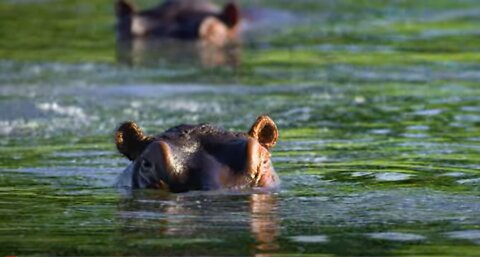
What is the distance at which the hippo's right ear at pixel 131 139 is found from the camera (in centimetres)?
834

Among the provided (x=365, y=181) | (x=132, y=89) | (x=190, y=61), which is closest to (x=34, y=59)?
(x=190, y=61)

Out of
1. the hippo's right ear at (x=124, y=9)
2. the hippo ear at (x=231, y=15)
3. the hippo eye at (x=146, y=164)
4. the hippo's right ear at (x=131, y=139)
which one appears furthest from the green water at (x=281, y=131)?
the hippo's right ear at (x=124, y=9)

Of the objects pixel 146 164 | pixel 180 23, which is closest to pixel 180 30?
pixel 180 23

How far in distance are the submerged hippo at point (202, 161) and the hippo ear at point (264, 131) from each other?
71 millimetres

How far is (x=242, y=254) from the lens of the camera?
6.38 m

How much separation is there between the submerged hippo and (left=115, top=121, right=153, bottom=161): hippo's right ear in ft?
0.35

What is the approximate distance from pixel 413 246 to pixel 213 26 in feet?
42.2

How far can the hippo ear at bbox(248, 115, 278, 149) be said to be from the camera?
830cm

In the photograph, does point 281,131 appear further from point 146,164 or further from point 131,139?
point 146,164

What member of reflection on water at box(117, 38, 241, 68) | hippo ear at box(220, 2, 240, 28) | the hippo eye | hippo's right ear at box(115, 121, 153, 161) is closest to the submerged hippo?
the hippo eye

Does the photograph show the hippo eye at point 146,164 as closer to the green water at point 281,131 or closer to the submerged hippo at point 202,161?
the submerged hippo at point 202,161

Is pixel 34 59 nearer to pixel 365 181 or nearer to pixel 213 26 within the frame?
pixel 213 26

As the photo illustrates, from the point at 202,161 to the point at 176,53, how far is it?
10045mm

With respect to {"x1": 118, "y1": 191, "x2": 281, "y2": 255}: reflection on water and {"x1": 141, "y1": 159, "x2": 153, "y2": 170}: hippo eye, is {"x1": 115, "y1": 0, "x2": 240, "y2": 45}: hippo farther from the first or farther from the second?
{"x1": 118, "y1": 191, "x2": 281, "y2": 255}: reflection on water
